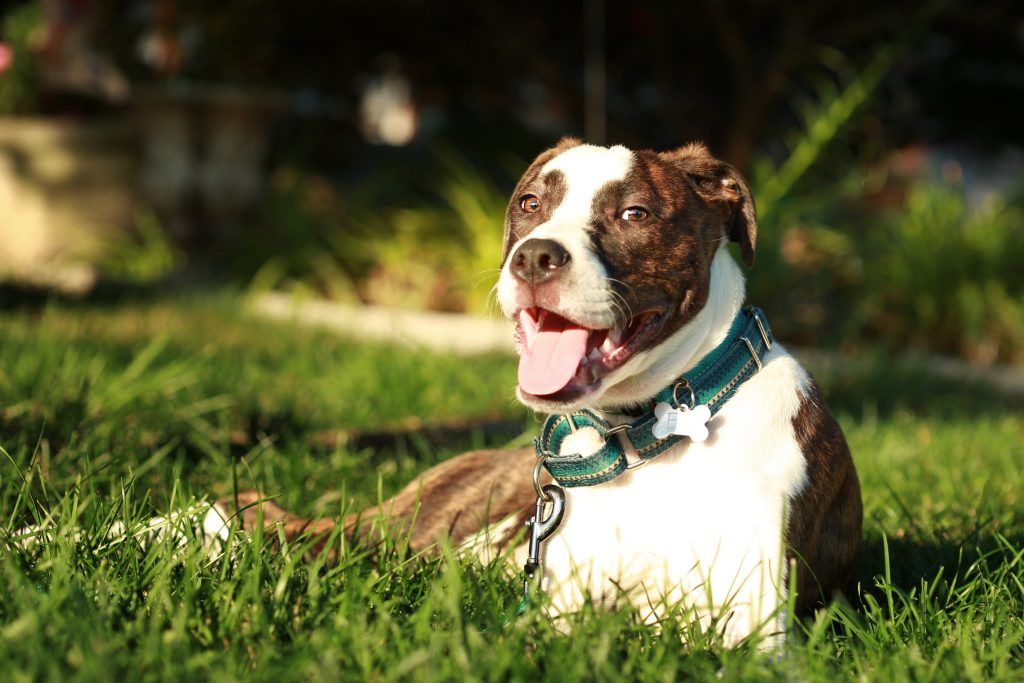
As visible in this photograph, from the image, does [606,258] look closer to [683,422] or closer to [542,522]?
[683,422]

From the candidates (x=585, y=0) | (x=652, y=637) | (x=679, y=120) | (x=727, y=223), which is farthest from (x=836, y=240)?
(x=652, y=637)

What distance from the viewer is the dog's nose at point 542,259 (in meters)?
2.38

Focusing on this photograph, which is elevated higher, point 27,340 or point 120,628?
point 120,628

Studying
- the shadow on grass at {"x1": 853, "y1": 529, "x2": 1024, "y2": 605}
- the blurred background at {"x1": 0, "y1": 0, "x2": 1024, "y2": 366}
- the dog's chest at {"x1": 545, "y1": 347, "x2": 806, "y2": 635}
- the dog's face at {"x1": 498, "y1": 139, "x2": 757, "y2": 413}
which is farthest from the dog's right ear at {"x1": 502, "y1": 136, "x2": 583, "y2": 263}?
the blurred background at {"x1": 0, "y1": 0, "x2": 1024, "y2": 366}

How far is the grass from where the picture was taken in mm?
1890

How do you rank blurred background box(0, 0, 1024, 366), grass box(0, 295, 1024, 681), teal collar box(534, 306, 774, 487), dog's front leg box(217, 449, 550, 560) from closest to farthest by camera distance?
grass box(0, 295, 1024, 681), teal collar box(534, 306, 774, 487), dog's front leg box(217, 449, 550, 560), blurred background box(0, 0, 1024, 366)

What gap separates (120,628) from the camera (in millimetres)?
1984

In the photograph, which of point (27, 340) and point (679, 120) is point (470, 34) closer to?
point (679, 120)

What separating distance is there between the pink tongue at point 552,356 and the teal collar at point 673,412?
19 cm

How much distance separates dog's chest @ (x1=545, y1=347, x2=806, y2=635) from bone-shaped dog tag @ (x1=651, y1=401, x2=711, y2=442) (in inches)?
2.2

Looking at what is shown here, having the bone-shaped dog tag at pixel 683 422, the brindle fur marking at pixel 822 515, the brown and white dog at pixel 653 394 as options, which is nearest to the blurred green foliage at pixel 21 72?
the brown and white dog at pixel 653 394

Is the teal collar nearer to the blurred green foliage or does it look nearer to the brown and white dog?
the brown and white dog

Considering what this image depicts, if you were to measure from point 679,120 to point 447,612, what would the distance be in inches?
391

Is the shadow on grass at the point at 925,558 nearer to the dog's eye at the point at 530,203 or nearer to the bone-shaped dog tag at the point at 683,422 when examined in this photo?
the bone-shaped dog tag at the point at 683,422
